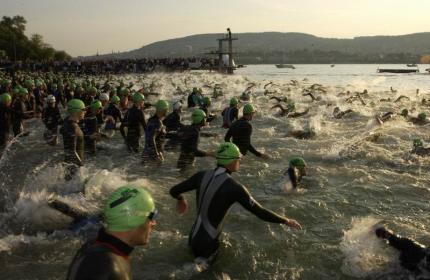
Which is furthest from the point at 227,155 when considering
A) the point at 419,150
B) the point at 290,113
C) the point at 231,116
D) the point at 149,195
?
the point at 290,113

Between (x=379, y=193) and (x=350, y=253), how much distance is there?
4.05 m

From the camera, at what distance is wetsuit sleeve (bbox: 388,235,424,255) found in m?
5.15

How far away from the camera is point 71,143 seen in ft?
26.4

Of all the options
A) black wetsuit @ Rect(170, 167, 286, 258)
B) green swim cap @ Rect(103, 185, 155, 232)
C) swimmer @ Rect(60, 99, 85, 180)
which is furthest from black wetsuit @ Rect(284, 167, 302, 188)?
green swim cap @ Rect(103, 185, 155, 232)

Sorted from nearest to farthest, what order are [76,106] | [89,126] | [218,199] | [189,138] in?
1. [218,199]
2. [76,106]
3. [189,138]
4. [89,126]

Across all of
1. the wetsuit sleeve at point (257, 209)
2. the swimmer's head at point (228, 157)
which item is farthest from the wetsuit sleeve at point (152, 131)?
the wetsuit sleeve at point (257, 209)

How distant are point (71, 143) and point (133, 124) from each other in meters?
2.81

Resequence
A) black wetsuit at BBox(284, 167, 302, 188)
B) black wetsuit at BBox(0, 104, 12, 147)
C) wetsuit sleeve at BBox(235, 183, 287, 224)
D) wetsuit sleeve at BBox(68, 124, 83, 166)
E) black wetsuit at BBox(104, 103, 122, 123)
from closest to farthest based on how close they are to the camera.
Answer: wetsuit sleeve at BBox(235, 183, 287, 224), wetsuit sleeve at BBox(68, 124, 83, 166), black wetsuit at BBox(284, 167, 302, 188), black wetsuit at BBox(0, 104, 12, 147), black wetsuit at BBox(104, 103, 122, 123)

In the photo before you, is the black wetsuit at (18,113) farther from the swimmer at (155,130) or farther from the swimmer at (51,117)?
the swimmer at (155,130)

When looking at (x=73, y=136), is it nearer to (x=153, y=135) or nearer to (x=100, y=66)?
(x=153, y=135)

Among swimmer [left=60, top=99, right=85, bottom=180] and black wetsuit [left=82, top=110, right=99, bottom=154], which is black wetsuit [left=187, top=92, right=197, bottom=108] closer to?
black wetsuit [left=82, top=110, right=99, bottom=154]

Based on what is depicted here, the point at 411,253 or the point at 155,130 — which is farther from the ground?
the point at 155,130

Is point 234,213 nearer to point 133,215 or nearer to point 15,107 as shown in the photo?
point 133,215

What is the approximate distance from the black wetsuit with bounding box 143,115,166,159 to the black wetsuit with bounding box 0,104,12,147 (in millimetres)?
5036
